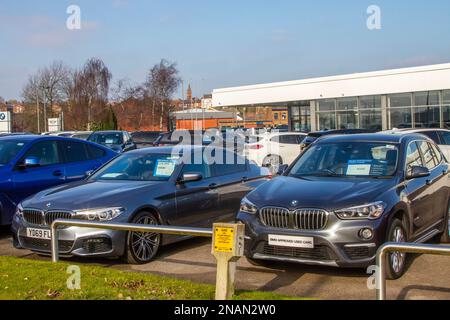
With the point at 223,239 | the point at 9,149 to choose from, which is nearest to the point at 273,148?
the point at 9,149

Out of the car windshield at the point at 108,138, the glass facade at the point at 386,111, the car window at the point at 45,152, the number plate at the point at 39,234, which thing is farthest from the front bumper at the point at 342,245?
the glass facade at the point at 386,111

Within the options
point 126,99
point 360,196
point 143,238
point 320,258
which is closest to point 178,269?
point 143,238

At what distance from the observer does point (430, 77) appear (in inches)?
1313

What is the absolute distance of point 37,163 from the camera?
999 cm

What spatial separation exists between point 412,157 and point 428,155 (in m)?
0.78

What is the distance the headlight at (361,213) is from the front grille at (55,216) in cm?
340

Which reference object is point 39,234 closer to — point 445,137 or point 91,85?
point 445,137

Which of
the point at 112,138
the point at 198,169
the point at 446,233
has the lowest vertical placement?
the point at 446,233

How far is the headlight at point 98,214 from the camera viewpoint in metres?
7.23

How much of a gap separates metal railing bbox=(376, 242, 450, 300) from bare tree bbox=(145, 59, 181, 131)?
67.2 metres

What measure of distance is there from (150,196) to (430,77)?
29.2 meters

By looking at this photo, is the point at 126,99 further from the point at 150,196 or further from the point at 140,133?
the point at 150,196

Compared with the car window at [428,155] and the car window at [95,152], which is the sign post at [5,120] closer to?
the car window at [95,152]

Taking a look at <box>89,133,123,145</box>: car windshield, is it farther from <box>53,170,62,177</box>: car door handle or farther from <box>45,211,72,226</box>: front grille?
<box>45,211,72,226</box>: front grille
